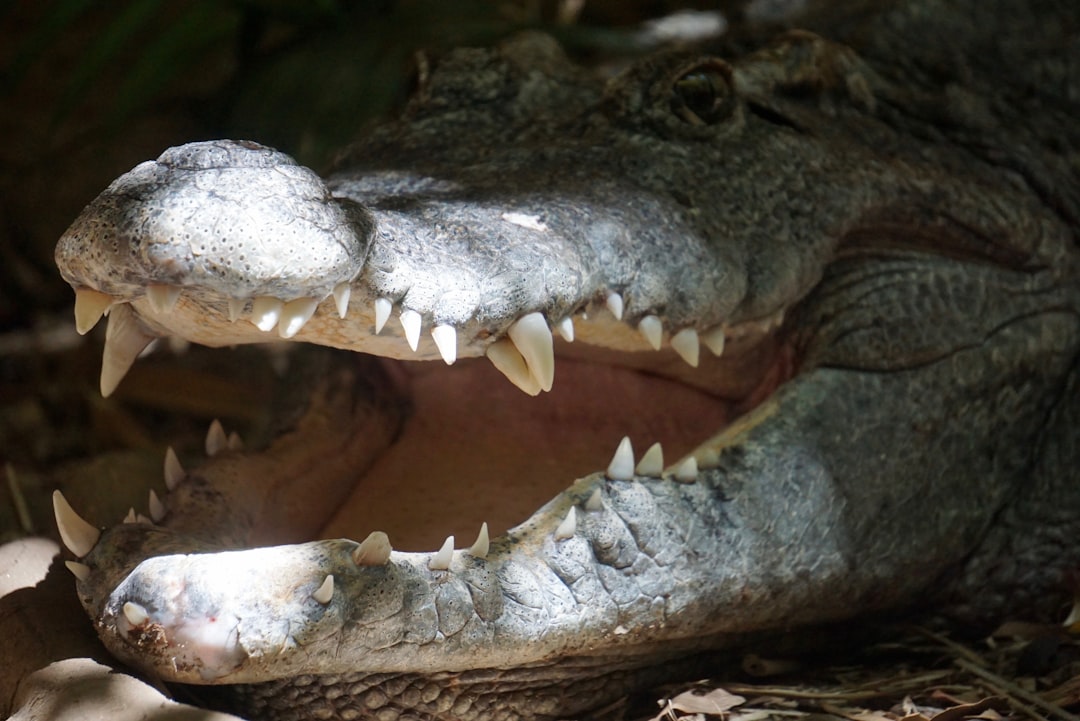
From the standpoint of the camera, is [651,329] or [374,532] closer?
[374,532]

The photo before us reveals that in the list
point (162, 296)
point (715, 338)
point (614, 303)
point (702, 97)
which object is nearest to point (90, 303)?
point (162, 296)

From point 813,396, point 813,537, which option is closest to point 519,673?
point 813,537

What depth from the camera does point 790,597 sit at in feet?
7.81

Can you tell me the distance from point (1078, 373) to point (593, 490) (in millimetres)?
1484

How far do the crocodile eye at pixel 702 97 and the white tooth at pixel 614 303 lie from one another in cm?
65

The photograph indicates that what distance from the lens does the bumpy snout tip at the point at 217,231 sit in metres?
1.67

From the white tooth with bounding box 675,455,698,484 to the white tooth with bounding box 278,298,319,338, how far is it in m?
0.86

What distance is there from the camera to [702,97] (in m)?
2.69

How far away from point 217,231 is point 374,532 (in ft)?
2.01

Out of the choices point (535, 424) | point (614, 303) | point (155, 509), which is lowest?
point (155, 509)

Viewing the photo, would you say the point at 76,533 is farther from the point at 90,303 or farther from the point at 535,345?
the point at 535,345

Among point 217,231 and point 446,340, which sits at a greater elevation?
point 217,231

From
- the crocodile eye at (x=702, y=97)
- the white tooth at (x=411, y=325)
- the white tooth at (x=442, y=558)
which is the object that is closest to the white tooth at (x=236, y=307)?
the white tooth at (x=411, y=325)

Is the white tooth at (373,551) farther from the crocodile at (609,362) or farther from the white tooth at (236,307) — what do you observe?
the white tooth at (236,307)
